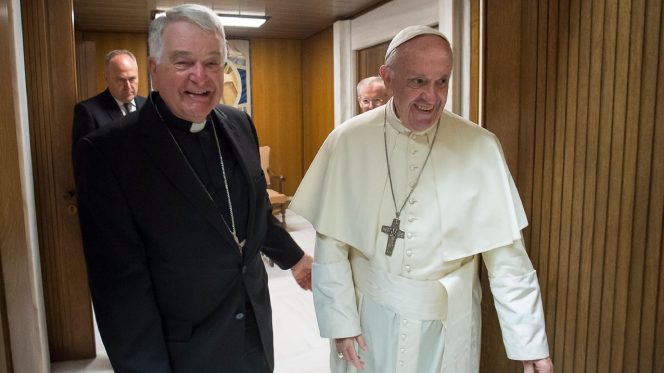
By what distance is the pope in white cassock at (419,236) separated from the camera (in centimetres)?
165

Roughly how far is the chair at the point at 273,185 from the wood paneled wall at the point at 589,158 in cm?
462

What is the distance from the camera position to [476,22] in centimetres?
323

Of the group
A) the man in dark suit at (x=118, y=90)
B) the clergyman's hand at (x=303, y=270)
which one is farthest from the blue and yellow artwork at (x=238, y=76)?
the clergyman's hand at (x=303, y=270)

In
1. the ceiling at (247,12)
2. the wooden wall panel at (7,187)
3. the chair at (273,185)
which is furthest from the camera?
the chair at (273,185)

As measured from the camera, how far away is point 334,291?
1.75 meters

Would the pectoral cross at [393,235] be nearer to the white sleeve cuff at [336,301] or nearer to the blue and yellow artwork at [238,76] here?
the white sleeve cuff at [336,301]

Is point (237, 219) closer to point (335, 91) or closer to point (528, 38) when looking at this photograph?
point (528, 38)

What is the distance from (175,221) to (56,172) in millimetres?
2034

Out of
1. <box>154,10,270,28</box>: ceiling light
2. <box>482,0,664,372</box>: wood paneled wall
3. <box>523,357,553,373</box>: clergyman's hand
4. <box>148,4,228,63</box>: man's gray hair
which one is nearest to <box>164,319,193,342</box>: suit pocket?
<box>148,4,228,63</box>: man's gray hair

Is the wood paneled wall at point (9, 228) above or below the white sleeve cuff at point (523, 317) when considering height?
above

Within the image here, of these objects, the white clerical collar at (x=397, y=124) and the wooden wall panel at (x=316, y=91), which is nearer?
the white clerical collar at (x=397, y=124)

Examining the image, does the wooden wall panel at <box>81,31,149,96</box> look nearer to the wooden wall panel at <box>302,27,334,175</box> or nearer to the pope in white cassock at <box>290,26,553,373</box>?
the wooden wall panel at <box>302,27,334,175</box>

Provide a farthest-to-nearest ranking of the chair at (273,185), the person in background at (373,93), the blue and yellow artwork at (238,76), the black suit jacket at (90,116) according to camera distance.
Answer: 1. the blue and yellow artwork at (238,76)
2. the chair at (273,185)
3. the person in background at (373,93)
4. the black suit jacket at (90,116)

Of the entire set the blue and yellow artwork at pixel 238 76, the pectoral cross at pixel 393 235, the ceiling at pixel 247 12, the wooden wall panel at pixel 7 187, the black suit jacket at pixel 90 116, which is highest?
the ceiling at pixel 247 12
